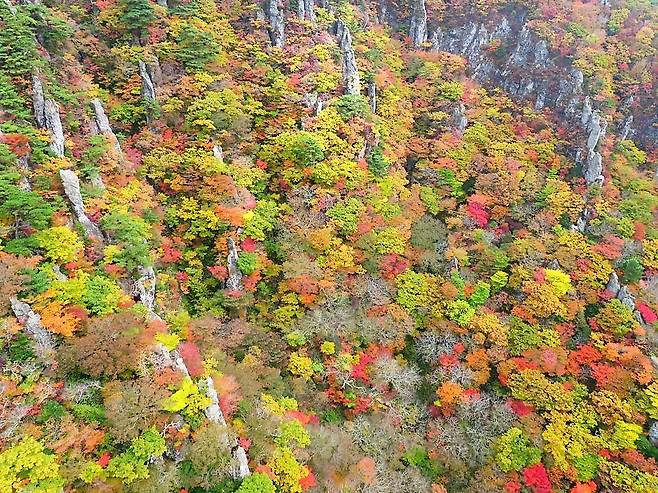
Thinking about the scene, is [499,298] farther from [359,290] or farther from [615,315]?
[359,290]

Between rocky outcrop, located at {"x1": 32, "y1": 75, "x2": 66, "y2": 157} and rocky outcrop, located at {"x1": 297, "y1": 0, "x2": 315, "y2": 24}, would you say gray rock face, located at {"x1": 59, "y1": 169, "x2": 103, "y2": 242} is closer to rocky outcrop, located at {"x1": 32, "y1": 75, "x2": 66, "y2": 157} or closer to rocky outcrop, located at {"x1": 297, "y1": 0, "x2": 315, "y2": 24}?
rocky outcrop, located at {"x1": 32, "y1": 75, "x2": 66, "y2": 157}

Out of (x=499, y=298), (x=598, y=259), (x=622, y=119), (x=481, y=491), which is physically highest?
(x=622, y=119)

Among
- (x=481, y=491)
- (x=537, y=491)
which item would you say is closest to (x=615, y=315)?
(x=537, y=491)

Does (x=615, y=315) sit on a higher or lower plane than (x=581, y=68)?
lower

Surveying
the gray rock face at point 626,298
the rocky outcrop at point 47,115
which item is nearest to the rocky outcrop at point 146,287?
the rocky outcrop at point 47,115

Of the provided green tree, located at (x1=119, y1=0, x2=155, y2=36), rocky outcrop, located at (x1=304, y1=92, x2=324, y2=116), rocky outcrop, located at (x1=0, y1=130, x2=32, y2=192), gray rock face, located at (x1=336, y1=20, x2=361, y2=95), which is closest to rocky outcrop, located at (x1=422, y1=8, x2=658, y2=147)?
gray rock face, located at (x1=336, y1=20, x2=361, y2=95)

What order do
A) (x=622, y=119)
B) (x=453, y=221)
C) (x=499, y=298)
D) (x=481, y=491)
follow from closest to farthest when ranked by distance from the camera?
(x=481, y=491), (x=499, y=298), (x=453, y=221), (x=622, y=119)

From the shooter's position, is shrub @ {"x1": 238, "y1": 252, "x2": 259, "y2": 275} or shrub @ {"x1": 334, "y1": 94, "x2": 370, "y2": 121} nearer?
shrub @ {"x1": 238, "y1": 252, "x2": 259, "y2": 275}
